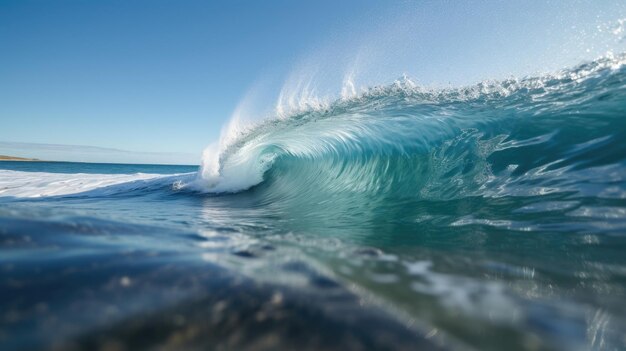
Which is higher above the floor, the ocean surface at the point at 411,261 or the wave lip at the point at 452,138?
the wave lip at the point at 452,138

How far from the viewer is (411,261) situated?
1.83 metres

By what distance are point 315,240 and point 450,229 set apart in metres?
1.60

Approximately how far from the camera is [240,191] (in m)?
8.62

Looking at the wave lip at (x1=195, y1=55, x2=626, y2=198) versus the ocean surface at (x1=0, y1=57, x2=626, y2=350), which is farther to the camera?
the wave lip at (x1=195, y1=55, x2=626, y2=198)

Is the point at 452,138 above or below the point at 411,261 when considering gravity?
above

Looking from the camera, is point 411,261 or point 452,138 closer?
point 411,261

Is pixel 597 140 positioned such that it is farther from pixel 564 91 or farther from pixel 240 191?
pixel 240 191

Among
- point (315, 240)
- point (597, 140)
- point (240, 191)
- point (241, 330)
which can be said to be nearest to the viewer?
point (241, 330)

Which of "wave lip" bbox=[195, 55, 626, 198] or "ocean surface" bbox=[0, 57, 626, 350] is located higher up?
"wave lip" bbox=[195, 55, 626, 198]

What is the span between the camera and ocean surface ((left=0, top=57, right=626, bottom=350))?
3.03 ft

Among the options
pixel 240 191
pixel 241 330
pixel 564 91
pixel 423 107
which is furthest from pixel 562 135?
pixel 240 191

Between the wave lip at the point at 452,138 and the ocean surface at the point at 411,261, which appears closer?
the ocean surface at the point at 411,261

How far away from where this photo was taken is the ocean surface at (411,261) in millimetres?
924

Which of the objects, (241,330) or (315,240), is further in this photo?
(315,240)
